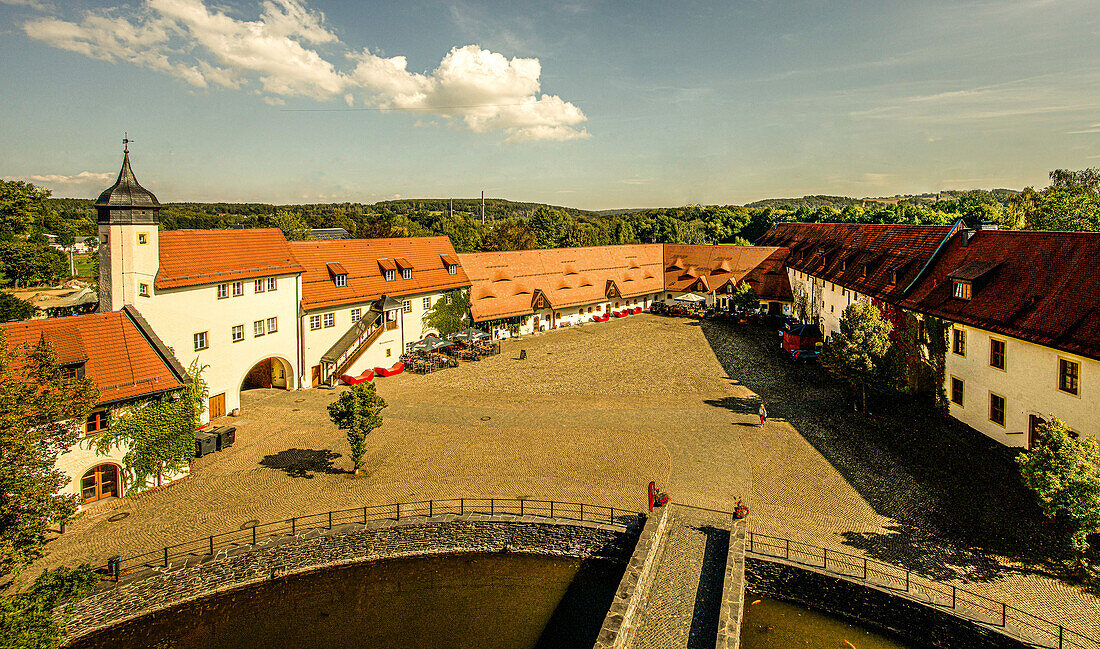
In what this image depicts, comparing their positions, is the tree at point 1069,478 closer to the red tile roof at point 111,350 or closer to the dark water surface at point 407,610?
the dark water surface at point 407,610

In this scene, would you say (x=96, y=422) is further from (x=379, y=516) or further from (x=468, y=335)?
(x=468, y=335)

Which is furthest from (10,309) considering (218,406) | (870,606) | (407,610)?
(870,606)

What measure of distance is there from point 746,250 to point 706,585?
46429mm

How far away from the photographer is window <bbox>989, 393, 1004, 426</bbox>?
20.2 m

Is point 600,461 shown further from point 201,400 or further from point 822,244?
point 822,244

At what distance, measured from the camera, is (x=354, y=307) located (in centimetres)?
3300

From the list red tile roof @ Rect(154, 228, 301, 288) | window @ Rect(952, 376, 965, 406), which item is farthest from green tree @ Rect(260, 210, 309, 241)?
window @ Rect(952, 376, 965, 406)

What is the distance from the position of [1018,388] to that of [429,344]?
28326 millimetres

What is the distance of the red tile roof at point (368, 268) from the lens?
3161 cm

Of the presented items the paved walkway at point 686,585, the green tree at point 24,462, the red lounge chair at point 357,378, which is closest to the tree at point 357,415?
the green tree at point 24,462

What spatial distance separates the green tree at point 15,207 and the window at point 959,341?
57.4 meters

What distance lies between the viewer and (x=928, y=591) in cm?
1334

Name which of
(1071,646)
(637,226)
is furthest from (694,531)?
(637,226)

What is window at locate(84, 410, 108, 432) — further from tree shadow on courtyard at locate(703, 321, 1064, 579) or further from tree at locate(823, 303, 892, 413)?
tree at locate(823, 303, 892, 413)
